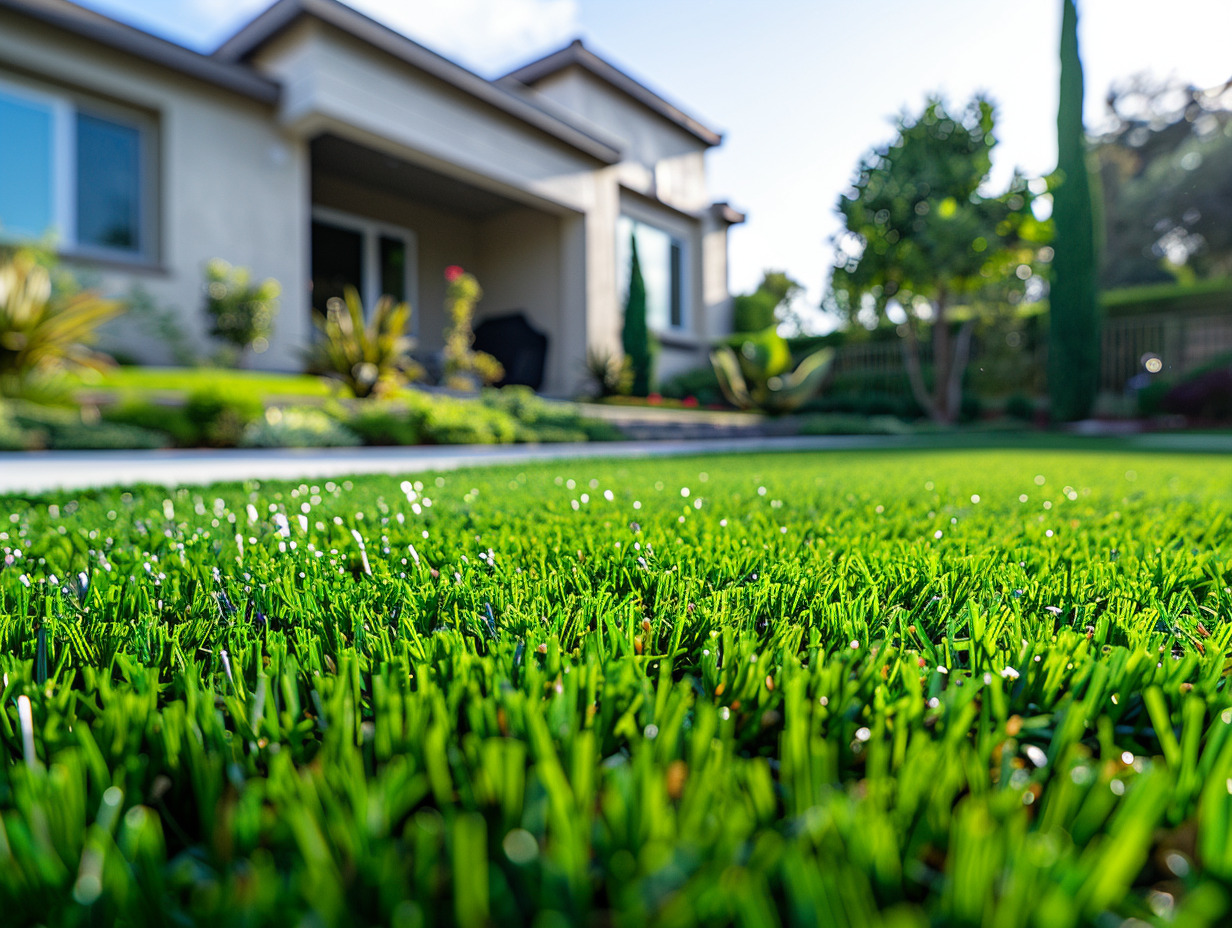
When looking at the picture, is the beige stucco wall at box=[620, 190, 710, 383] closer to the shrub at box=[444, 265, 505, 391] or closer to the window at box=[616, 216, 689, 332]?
the window at box=[616, 216, 689, 332]

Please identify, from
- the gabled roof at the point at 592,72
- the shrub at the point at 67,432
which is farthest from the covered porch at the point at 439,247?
the shrub at the point at 67,432

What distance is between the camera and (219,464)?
4.25m

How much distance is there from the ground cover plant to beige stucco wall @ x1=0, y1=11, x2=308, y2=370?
8439 millimetres

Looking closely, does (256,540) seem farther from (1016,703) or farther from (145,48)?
(145,48)

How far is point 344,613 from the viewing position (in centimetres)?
94

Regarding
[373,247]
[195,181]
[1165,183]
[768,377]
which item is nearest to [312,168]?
[373,247]

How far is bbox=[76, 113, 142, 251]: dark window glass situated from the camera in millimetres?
8297

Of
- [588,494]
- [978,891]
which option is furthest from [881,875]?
[588,494]

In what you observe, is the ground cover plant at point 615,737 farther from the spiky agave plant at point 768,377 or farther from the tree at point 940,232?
the tree at point 940,232

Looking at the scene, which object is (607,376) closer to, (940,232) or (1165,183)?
(940,232)

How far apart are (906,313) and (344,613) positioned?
1563 cm

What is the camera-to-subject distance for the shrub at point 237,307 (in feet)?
26.8

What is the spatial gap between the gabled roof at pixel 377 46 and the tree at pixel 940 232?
668 cm

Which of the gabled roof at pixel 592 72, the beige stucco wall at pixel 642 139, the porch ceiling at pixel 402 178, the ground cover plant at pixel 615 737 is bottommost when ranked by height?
the ground cover plant at pixel 615 737
